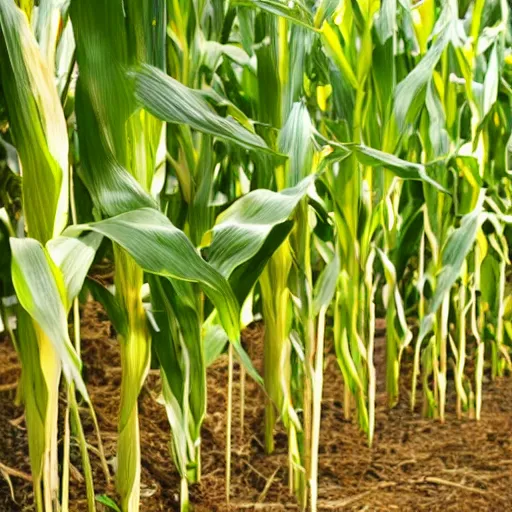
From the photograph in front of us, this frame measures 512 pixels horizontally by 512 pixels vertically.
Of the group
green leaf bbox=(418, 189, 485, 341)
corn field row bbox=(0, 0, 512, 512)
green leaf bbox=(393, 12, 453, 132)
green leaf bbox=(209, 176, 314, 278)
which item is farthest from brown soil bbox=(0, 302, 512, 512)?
green leaf bbox=(393, 12, 453, 132)

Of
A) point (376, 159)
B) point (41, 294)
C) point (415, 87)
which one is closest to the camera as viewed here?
point (41, 294)

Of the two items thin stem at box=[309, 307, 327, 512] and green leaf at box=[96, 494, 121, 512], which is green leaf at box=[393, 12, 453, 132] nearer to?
thin stem at box=[309, 307, 327, 512]

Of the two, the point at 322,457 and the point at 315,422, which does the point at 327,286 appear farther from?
the point at 322,457

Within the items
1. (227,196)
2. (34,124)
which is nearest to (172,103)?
(34,124)

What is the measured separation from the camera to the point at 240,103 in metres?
0.91

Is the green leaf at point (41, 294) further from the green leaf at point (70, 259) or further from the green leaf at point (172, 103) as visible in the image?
the green leaf at point (172, 103)

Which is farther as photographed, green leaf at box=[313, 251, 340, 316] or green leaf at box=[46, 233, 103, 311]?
green leaf at box=[313, 251, 340, 316]

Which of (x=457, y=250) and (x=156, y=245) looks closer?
(x=156, y=245)

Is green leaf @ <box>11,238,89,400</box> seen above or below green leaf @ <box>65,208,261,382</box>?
below

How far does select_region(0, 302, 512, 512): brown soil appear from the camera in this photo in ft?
2.56

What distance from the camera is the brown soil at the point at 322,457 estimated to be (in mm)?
779

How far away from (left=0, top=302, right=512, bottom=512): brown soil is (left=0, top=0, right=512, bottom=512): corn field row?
33 millimetres

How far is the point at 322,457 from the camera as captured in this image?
912mm

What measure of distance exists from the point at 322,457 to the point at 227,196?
1.27ft
